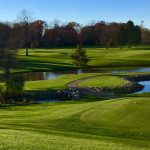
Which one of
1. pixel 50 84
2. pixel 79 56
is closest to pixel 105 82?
pixel 50 84

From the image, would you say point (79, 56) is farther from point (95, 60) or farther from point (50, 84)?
point (95, 60)

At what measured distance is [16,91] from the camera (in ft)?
181

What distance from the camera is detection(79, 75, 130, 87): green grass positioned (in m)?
64.1

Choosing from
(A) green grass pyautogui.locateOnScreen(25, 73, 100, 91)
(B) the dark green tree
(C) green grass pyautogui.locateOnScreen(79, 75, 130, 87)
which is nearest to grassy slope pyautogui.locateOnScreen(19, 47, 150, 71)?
(B) the dark green tree

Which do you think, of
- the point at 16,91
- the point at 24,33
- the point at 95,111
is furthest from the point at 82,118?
the point at 24,33

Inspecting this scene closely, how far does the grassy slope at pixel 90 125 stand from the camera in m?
23.8

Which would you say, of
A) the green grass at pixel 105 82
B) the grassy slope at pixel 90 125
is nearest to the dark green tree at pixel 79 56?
the green grass at pixel 105 82

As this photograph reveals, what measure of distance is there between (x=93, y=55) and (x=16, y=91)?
229 ft

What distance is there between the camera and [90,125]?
30719mm

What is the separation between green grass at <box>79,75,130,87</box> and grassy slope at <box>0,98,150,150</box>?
1050 inches

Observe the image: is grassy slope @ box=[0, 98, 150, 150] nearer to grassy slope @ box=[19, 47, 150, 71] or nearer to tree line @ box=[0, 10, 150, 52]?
grassy slope @ box=[19, 47, 150, 71]

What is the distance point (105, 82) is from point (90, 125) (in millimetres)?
36278

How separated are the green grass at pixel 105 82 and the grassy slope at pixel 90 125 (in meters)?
26.7

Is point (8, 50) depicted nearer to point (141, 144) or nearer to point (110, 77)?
point (110, 77)
